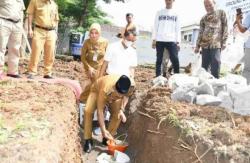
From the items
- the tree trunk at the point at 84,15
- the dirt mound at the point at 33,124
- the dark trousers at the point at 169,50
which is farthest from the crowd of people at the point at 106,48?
the tree trunk at the point at 84,15

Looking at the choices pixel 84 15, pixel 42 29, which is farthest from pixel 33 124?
pixel 84 15

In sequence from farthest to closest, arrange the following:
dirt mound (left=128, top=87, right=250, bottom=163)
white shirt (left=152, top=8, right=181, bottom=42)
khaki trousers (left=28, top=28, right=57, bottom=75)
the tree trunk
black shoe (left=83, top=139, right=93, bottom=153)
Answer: the tree trunk → white shirt (left=152, top=8, right=181, bottom=42) → khaki trousers (left=28, top=28, right=57, bottom=75) → black shoe (left=83, top=139, right=93, bottom=153) → dirt mound (left=128, top=87, right=250, bottom=163)

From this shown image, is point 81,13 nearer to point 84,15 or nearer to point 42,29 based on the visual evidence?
point 84,15

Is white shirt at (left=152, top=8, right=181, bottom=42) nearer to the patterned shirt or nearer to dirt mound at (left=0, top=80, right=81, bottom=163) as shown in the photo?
the patterned shirt

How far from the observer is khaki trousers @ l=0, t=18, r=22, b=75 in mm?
7253

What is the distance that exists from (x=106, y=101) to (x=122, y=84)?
1.91 ft

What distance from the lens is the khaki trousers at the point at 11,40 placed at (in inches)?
286

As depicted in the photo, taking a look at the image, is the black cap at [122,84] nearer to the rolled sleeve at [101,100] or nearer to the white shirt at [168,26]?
the rolled sleeve at [101,100]

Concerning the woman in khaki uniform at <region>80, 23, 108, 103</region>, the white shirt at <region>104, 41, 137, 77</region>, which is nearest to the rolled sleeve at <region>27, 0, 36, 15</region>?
the woman in khaki uniform at <region>80, 23, 108, 103</region>

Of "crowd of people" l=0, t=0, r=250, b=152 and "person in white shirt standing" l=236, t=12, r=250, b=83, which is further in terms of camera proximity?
"person in white shirt standing" l=236, t=12, r=250, b=83

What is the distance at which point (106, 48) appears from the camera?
337 inches

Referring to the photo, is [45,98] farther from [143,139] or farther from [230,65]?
[230,65]

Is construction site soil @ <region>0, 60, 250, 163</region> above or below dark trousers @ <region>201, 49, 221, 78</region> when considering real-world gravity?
below

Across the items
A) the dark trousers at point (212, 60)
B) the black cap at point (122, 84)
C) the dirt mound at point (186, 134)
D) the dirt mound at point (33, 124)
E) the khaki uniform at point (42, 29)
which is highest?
the khaki uniform at point (42, 29)
